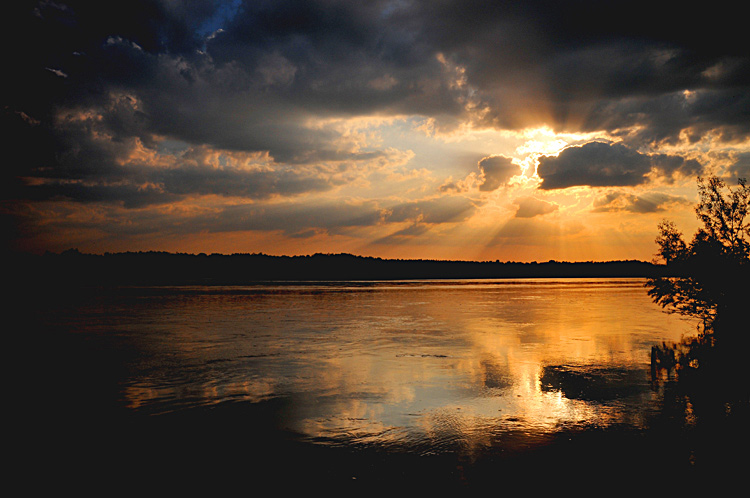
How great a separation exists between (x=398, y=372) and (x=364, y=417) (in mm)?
4915

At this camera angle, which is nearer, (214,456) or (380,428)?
(214,456)

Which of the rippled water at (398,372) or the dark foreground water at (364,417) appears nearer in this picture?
the dark foreground water at (364,417)

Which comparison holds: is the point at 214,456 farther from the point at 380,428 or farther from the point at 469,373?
the point at 469,373

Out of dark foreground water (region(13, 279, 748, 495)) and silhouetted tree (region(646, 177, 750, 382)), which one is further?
silhouetted tree (region(646, 177, 750, 382))

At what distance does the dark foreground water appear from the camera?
316 inches

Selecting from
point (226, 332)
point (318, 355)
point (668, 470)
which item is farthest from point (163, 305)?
point (668, 470)

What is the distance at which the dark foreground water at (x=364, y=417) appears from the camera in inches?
316

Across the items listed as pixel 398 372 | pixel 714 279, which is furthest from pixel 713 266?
pixel 398 372

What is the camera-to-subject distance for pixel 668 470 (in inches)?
318

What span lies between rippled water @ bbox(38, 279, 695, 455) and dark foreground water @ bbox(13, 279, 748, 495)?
0.07 meters

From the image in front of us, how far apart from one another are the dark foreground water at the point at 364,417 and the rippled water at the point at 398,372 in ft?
0.25

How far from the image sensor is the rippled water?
1065 cm

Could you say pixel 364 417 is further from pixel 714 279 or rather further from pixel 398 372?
pixel 714 279

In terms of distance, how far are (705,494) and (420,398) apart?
6502mm
